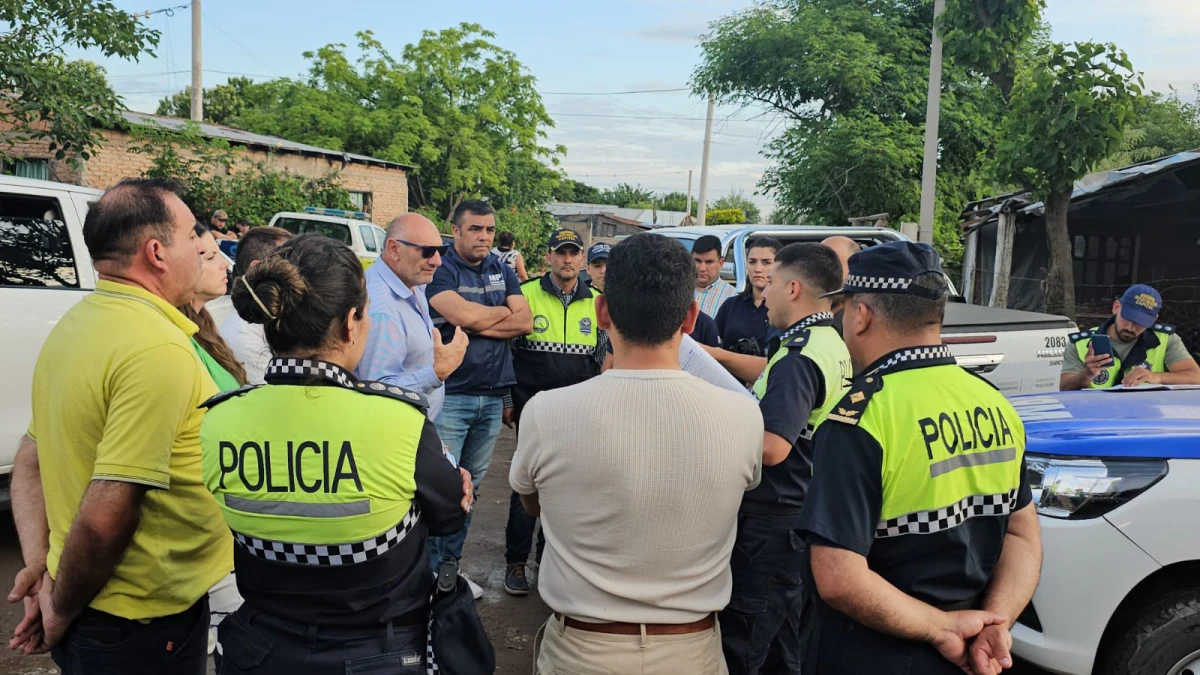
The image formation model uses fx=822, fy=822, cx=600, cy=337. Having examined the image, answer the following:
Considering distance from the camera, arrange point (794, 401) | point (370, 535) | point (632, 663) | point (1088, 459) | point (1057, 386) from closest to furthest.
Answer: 1. point (370, 535)
2. point (632, 663)
3. point (794, 401)
4. point (1088, 459)
5. point (1057, 386)

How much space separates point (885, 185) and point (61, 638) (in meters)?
20.4

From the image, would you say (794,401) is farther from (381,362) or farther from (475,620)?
(381,362)

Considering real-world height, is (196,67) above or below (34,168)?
above

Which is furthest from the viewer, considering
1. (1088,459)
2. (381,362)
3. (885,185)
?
(885,185)

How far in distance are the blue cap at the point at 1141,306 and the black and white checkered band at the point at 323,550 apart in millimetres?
5346

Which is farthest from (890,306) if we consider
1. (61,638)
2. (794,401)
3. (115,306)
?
(61,638)

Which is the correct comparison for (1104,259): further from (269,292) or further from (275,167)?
(275,167)

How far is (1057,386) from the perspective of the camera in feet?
21.0

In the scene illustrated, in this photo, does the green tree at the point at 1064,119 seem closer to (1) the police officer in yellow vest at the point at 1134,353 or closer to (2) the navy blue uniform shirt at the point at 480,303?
(1) the police officer in yellow vest at the point at 1134,353

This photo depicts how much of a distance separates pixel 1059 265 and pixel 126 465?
12.6 metres

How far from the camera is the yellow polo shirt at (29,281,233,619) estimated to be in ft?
6.52

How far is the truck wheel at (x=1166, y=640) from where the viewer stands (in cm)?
285

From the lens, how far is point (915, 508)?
184 cm

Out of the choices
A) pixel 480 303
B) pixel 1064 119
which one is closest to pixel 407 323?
pixel 480 303
